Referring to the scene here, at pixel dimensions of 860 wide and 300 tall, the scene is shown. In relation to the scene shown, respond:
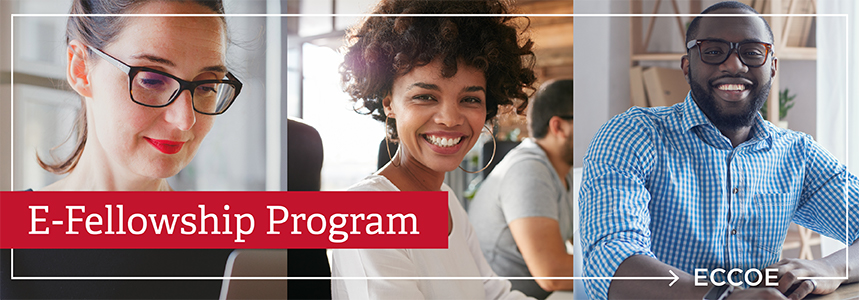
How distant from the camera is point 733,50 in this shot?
185cm

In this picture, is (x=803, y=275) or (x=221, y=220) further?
(x=221, y=220)

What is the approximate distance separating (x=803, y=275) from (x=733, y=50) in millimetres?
771

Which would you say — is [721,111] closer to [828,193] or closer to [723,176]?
[723,176]

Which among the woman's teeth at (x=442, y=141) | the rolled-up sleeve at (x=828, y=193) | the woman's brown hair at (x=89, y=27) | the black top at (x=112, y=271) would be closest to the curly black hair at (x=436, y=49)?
the woman's teeth at (x=442, y=141)

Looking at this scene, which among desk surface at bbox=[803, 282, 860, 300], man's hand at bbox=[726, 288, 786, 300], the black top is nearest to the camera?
man's hand at bbox=[726, 288, 786, 300]

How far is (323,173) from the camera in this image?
192 cm

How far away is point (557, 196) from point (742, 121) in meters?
0.67

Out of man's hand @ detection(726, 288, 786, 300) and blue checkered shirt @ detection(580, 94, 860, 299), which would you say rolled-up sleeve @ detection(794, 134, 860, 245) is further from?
man's hand @ detection(726, 288, 786, 300)

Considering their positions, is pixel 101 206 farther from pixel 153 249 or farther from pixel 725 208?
pixel 725 208

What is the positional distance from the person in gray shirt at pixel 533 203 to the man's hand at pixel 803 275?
685 mm

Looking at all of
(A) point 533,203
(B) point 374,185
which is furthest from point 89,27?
(A) point 533,203

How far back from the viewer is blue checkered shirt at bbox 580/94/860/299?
1810 mm

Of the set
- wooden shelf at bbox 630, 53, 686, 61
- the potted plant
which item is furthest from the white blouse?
the potted plant

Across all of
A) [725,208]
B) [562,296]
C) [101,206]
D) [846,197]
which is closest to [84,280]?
[101,206]
